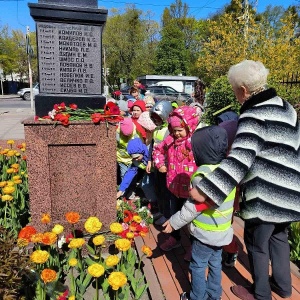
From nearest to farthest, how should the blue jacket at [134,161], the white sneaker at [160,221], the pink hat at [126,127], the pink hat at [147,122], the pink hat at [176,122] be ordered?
the pink hat at [176,122], the white sneaker at [160,221], the pink hat at [147,122], the blue jacket at [134,161], the pink hat at [126,127]

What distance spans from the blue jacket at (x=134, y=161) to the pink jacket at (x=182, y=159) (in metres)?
1.04

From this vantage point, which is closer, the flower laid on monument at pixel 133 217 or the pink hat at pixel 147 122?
the flower laid on monument at pixel 133 217

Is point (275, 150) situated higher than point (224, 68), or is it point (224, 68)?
point (224, 68)

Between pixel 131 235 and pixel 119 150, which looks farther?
pixel 119 150

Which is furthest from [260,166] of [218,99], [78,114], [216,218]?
[218,99]

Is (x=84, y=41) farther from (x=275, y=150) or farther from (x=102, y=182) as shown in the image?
(x=275, y=150)

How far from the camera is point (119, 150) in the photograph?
4371mm

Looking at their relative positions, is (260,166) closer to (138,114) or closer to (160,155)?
(160,155)

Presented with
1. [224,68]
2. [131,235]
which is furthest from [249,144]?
[224,68]

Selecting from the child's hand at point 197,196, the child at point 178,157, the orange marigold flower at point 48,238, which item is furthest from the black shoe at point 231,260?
the orange marigold flower at point 48,238

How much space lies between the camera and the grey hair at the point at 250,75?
1907 mm

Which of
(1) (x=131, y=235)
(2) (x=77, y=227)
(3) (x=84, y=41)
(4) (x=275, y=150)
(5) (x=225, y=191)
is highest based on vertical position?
(3) (x=84, y=41)

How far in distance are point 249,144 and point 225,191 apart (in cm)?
30

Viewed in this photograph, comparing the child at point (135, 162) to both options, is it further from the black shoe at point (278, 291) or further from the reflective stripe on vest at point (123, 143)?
the black shoe at point (278, 291)
